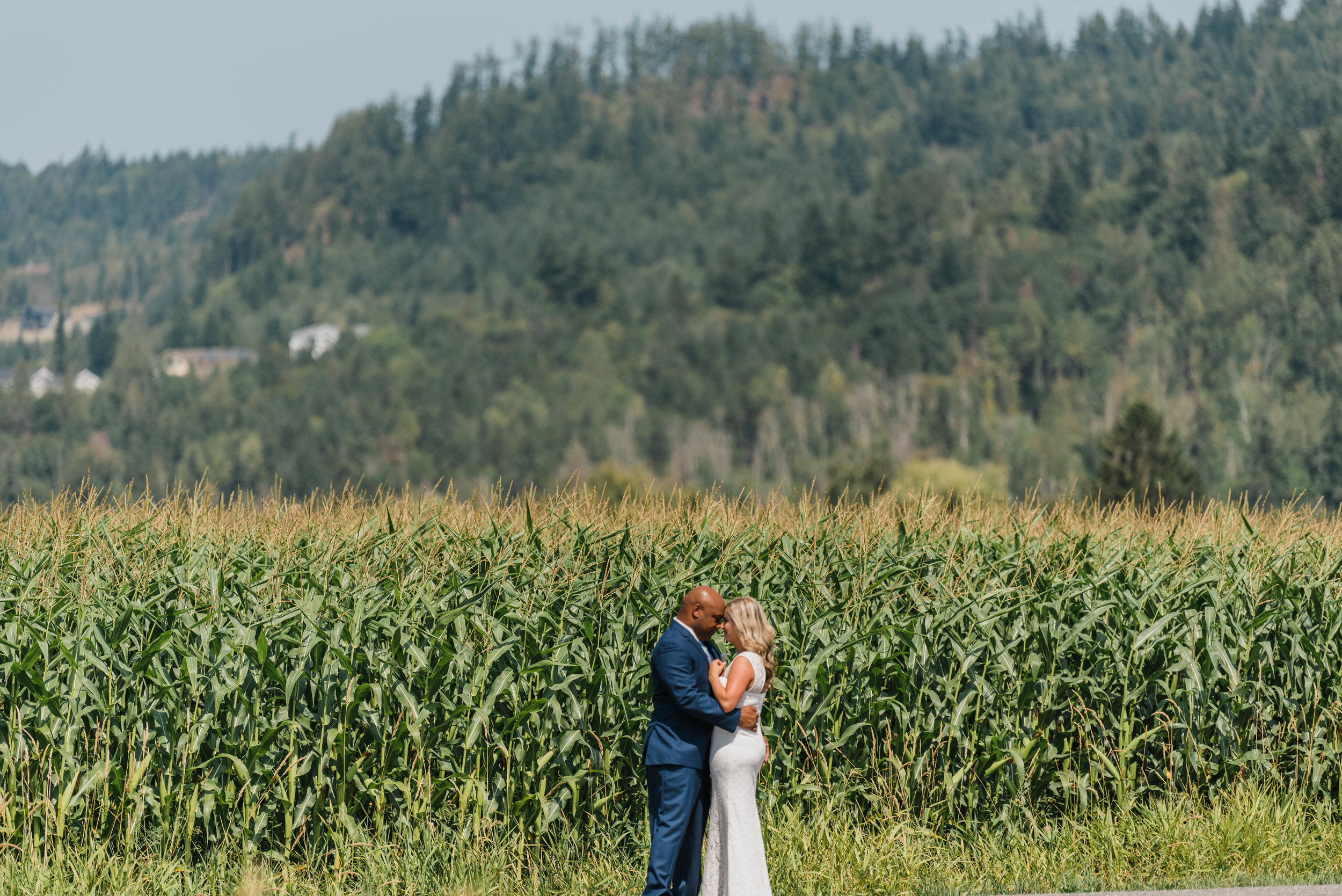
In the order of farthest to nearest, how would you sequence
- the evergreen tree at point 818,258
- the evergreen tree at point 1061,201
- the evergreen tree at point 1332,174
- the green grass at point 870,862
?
the evergreen tree at point 818,258, the evergreen tree at point 1061,201, the evergreen tree at point 1332,174, the green grass at point 870,862

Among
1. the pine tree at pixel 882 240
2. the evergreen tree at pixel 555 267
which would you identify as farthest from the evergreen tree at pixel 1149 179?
the evergreen tree at pixel 555 267

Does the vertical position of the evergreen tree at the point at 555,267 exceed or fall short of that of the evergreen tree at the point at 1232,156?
it falls short

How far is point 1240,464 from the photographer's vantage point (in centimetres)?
12925

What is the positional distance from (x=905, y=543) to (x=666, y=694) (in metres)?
3.91

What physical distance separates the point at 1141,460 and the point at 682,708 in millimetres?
69614

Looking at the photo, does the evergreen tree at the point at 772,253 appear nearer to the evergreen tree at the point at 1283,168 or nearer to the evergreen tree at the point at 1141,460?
the evergreen tree at the point at 1283,168

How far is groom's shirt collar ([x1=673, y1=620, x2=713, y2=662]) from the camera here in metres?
6.75

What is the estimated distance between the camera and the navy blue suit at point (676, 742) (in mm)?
6598

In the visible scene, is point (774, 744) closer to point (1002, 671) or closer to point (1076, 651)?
point (1002, 671)

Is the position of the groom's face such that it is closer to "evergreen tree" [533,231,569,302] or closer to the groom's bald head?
the groom's bald head

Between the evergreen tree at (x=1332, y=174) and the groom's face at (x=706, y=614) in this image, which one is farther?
the evergreen tree at (x=1332, y=174)

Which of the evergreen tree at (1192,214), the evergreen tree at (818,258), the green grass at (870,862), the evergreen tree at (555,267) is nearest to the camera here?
the green grass at (870,862)

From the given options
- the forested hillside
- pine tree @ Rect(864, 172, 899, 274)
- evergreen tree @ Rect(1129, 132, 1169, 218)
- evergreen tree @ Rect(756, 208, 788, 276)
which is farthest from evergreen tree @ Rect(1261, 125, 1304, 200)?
evergreen tree @ Rect(756, 208, 788, 276)

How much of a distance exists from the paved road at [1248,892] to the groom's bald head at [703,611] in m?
2.60
